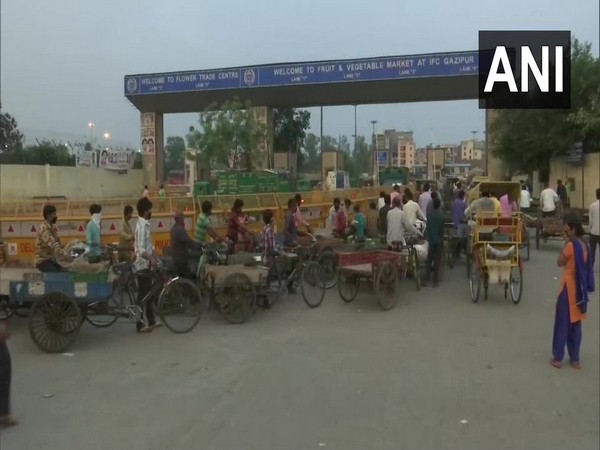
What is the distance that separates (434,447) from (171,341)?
4021 millimetres

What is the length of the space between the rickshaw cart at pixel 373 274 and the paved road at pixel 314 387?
61 centimetres

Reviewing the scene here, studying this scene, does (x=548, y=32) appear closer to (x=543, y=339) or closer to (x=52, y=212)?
(x=543, y=339)

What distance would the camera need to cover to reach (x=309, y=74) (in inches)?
1239

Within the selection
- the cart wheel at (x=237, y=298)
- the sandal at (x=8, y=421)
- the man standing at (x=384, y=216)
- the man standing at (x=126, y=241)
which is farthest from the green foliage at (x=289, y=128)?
the sandal at (x=8, y=421)

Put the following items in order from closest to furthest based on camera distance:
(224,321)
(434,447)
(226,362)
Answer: (434,447) → (226,362) → (224,321)

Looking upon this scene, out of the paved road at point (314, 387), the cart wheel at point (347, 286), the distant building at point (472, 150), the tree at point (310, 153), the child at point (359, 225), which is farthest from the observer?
the tree at point (310, 153)

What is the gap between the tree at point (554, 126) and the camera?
25141 millimetres

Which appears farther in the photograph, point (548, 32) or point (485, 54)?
point (485, 54)

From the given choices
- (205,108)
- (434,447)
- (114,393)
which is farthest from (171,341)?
(205,108)

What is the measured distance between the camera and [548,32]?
6.26 metres

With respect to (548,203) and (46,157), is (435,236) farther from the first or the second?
(46,157)

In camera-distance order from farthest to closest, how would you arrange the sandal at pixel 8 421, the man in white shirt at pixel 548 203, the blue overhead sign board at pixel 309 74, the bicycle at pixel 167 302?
the blue overhead sign board at pixel 309 74
the man in white shirt at pixel 548 203
the bicycle at pixel 167 302
the sandal at pixel 8 421

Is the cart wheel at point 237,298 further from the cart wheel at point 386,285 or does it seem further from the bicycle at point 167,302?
the cart wheel at point 386,285

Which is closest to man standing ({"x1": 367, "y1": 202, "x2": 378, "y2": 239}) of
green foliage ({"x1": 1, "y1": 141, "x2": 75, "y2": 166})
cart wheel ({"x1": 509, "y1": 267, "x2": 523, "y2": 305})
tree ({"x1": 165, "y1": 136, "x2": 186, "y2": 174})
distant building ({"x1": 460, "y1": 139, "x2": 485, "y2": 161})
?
cart wheel ({"x1": 509, "y1": 267, "x2": 523, "y2": 305})
